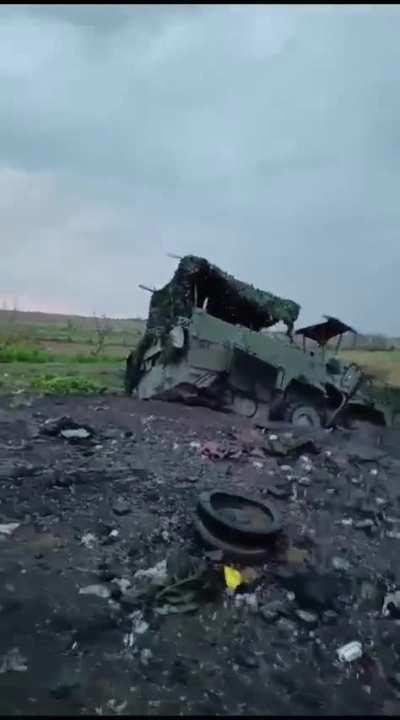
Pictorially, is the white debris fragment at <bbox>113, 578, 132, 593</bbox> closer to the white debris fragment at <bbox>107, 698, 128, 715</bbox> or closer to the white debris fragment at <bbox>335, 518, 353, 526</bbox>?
the white debris fragment at <bbox>107, 698, 128, 715</bbox>

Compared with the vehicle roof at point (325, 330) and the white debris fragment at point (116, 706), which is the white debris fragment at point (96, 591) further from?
the vehicle roof at point (325, 330)

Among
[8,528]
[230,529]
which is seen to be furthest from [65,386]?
[230,529]

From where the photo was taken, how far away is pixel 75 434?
8898 millimetres

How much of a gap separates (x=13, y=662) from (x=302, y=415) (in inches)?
306

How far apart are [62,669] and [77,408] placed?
6.03 meters

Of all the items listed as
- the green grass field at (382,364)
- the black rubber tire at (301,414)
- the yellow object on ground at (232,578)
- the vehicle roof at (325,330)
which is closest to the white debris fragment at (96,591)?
the yellow object on ground at (232,578)

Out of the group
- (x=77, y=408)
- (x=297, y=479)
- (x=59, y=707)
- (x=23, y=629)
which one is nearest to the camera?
(x=59, y=707)

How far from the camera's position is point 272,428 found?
10.6m

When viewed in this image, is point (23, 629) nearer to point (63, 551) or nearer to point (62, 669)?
point (62, 669)

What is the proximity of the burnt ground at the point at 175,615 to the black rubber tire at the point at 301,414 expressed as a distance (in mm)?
2229

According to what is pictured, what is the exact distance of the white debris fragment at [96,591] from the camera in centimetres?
534

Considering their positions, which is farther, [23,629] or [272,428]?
[272,428]

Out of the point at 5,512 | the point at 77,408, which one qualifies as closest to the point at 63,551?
the point at 5,512

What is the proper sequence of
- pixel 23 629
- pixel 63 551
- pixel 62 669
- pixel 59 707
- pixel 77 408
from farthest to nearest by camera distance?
pixel 77 408
pixel 63 551
pixel 23 629
pixel 62 669
pixel 59 707
